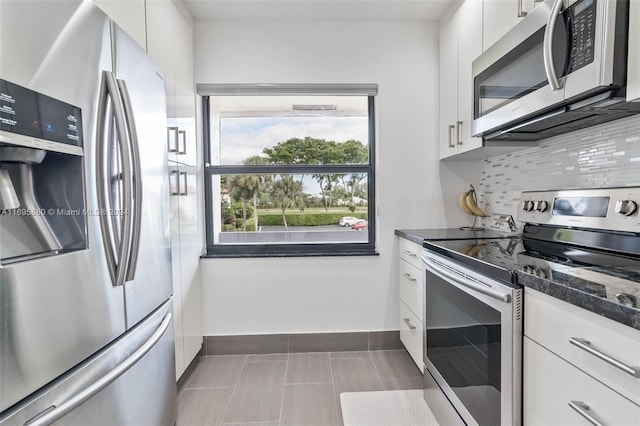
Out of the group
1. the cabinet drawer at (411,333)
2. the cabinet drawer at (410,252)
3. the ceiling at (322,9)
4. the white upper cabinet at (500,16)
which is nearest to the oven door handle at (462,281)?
the cabinet drawer at (410,252)

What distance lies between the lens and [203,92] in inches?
88.8

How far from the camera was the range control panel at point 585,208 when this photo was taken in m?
1.12

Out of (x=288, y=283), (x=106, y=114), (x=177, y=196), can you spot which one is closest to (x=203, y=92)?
(x=177, y=196)

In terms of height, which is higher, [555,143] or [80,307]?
[555,143]

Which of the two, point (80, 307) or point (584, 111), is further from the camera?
point (584, 111)

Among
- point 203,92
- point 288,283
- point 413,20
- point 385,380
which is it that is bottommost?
point 385,380

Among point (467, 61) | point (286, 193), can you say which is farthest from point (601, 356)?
point (286, 193)

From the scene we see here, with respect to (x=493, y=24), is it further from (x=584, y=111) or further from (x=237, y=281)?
(x=237, y=281)

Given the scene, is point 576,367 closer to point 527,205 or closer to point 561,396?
point 561,396

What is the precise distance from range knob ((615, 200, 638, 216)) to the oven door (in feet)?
1.93

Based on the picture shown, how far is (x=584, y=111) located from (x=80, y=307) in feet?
6.21

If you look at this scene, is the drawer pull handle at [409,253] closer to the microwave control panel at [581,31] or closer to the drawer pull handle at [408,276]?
the drawer pull handle at [408,276]

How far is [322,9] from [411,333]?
238 cm

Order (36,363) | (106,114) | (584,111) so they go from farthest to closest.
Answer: (584,111), (106,114), (36,363)
